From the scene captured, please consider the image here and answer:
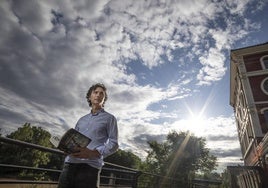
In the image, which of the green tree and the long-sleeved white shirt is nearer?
the long-sleeved white shirt

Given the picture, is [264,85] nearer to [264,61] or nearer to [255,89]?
[255,89]

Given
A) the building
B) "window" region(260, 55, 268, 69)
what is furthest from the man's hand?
"window" region(260, 55, 268, 69)

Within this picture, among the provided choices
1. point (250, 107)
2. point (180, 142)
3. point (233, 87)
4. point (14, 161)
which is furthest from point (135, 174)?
point (180, 142)

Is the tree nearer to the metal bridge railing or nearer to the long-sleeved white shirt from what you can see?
the metal bridge railing

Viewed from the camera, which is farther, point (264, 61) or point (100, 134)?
point (264, 61)

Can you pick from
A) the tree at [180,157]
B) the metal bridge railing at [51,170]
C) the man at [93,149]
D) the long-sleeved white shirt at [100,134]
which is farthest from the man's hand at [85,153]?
the tree at [180,157]

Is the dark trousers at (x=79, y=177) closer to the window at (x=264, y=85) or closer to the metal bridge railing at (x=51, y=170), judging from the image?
the metal bridge railing at (x=51, y=170)

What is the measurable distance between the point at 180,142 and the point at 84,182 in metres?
43.2

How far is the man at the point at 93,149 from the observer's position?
2.10 metres

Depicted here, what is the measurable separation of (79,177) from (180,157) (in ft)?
132

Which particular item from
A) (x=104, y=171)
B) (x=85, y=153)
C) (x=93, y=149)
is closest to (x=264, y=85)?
(x=104, y=171)

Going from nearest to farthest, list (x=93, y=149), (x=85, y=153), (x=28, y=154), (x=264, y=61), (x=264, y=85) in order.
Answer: (x=85, y=153) < (x=93, y=149) < (x=264, y=85) < (x=264, y=61) < (x=28, y=154)

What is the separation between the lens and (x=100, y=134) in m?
2.42

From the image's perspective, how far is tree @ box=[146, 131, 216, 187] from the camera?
1496 inches
